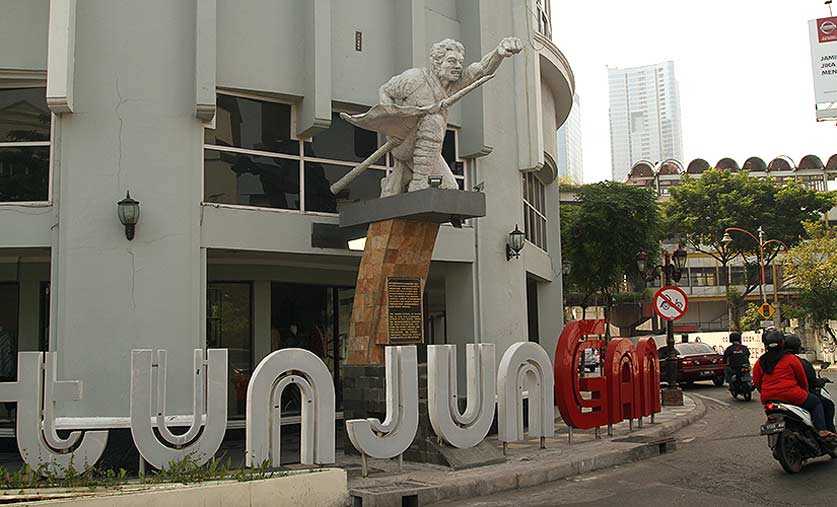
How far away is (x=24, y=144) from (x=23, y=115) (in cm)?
48

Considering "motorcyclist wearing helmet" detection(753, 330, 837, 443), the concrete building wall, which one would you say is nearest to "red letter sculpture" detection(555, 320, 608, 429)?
"motorcyclist wearing helmet" detection(753, 330, 837, 443)

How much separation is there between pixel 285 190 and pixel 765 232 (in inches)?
1684

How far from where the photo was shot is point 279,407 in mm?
9789

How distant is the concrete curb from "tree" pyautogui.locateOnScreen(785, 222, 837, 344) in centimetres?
3388

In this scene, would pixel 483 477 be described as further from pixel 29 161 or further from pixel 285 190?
pixel 29 161

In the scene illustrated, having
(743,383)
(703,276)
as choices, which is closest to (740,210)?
(703,276)

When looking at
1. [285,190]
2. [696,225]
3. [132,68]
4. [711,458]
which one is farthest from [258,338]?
[696,225]

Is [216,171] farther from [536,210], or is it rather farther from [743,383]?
[743,383]

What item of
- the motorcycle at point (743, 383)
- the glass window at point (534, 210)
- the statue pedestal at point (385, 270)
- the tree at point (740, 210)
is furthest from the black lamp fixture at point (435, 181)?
the tree at point (740, 210)

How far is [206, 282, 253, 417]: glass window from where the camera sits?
51.9 feet

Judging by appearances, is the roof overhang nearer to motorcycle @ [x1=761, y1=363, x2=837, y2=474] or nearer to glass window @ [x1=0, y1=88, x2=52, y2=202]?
glass window @ [x1=0, y1=88, x2=52, y2=202]

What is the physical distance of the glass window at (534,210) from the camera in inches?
792

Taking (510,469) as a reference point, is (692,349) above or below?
above

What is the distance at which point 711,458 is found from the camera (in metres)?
12.1
